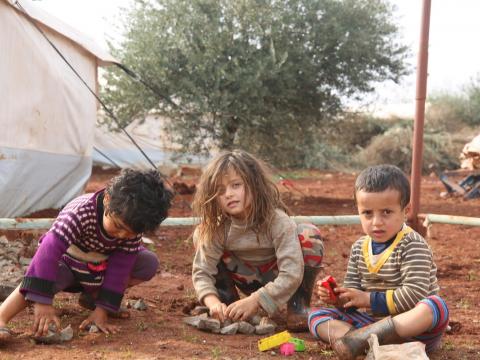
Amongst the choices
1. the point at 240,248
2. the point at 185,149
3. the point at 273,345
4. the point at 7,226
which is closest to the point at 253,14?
the point at 185,149

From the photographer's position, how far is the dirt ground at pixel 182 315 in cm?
284

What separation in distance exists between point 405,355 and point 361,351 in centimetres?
25

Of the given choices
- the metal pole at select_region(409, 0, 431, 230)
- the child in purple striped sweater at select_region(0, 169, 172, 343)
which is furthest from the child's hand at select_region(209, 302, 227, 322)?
the metal pole at select_region(409, 0, 431, 230)

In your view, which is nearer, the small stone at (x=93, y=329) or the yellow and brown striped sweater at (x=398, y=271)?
the yellow and brown striped sweater at (x=398, y=271)

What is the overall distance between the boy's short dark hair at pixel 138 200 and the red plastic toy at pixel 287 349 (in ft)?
2.63

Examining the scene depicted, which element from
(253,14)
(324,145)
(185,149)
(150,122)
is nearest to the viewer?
(253,14)

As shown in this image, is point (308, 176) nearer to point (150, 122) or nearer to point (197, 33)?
point (150, 122)

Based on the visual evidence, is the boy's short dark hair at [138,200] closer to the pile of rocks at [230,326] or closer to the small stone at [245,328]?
the pile of rocks at [230,326]

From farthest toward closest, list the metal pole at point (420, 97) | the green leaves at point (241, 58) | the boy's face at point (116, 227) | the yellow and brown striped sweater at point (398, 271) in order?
the green leaves at point (241, 58) → the metal pole at point (420, 97) → the boy's face at point (116, 227) → the yellow and brown striped sweater at point (398, 271)

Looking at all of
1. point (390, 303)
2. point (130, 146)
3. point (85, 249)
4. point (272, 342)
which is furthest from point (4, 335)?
point (130, 146)

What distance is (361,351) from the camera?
2715mm

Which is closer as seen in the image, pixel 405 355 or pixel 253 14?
pixel 405 355

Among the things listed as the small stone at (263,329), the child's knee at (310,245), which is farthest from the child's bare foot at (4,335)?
the child's knee at (310,245)

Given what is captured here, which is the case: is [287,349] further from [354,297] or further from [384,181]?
[384,181]
